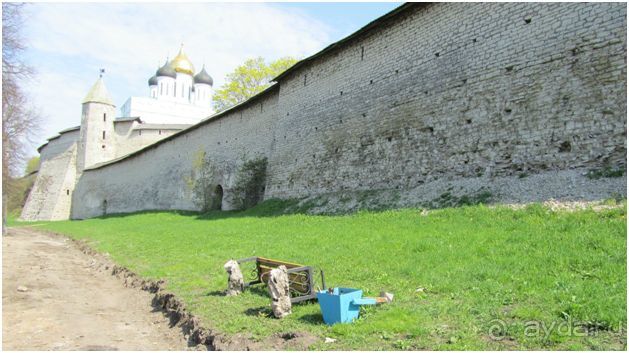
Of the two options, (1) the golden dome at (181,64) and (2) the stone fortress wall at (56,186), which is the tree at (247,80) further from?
(1) the golden dome at (181,64)

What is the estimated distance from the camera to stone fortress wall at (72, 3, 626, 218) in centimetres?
848

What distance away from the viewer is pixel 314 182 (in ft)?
51.4

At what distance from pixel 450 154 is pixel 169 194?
20.5 meters

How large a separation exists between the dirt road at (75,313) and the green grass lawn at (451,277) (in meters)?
0.52

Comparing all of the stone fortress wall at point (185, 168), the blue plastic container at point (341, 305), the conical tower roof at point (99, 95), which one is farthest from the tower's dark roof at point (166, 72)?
the blue plastic container at point (341, 305)

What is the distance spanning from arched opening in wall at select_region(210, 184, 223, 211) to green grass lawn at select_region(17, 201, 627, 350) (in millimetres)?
12698

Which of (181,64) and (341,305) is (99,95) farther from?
(341,305)

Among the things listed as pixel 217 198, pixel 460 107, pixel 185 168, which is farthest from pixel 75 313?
pixel 185 168

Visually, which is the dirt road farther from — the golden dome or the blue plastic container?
the golden dome

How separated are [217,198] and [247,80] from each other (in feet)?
56.2

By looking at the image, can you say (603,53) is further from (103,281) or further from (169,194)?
(169,194)

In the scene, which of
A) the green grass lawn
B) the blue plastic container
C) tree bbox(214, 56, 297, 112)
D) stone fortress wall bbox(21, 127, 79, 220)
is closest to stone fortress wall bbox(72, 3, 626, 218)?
the green grass lawn

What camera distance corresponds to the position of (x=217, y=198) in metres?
23.1

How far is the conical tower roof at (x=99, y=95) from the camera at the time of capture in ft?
129
